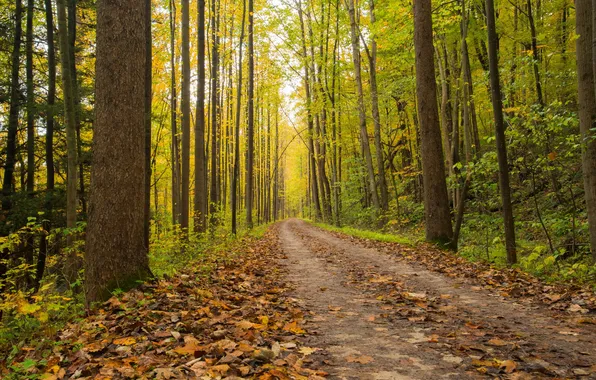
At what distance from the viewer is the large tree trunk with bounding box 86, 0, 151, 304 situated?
4.96 meters

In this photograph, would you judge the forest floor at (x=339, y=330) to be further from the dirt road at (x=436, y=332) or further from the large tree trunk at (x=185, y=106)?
the large tree trunk at (x=185, y=106)

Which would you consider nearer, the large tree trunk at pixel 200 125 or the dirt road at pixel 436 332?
the dirt road at pixel 436 332

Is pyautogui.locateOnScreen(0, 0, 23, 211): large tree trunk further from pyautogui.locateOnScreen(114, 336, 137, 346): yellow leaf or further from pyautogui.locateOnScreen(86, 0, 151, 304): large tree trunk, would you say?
pyautogui.locateOnScreen(114, 336, 137, 346): yellow leaf

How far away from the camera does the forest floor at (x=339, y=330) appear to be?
291 centimetres

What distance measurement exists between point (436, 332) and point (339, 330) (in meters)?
0.99

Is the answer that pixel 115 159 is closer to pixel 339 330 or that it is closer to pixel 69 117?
pixel 339 330

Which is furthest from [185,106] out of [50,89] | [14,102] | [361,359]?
[361,359]

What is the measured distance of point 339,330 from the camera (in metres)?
4.01

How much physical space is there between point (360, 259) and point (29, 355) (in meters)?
6.76

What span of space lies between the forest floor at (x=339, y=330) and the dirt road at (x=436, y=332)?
0.04 feet

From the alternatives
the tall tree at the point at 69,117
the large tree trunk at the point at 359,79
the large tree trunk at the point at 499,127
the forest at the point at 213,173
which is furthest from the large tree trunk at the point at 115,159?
the large tree trunk at the point at 359,79

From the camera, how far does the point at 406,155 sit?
26.8m

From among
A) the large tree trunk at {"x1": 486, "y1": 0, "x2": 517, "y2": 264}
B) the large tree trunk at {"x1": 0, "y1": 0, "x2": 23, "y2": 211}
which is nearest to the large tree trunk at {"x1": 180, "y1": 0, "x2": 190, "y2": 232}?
the large tree trunk at {"x1": 0, "y1": 0, "x2": 23, "y2": 211}

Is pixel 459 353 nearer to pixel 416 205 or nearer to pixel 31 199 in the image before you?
pixel 31 199
